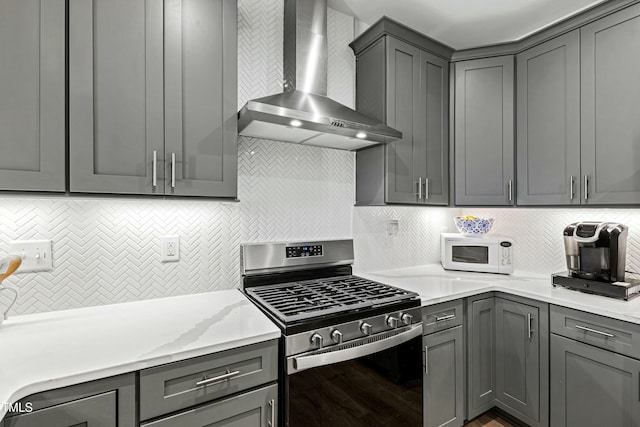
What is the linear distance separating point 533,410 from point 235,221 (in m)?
2.03

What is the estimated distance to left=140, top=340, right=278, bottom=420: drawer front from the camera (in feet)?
3.23

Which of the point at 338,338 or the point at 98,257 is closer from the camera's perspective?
the point at 338,338

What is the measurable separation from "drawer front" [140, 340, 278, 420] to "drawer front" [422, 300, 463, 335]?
2.88 ft

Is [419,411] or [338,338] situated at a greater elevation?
[338,338]

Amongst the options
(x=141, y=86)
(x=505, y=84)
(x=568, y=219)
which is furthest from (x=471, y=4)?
(x=141, y=86)

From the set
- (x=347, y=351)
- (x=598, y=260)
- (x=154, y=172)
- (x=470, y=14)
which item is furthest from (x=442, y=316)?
(x=470, y=14)

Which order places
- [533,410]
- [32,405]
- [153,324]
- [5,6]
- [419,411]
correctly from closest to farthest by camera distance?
[32,405], [5,6], [153,324], [419,411], [533,410]

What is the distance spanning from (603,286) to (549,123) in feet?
3.43

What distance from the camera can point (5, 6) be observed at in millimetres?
1047

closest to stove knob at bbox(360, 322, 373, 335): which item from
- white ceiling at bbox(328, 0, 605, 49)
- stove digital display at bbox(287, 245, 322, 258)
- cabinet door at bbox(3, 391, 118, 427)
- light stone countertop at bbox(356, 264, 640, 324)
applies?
light stone countertop at bbox(356, 264, 640, 324)

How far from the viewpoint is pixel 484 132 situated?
7.36ft

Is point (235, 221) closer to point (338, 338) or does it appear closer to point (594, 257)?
point (338, 338)

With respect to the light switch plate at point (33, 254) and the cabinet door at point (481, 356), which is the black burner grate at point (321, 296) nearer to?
the cabinet door at point (481, 356)

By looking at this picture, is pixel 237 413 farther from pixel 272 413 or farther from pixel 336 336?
pixel 336 336
